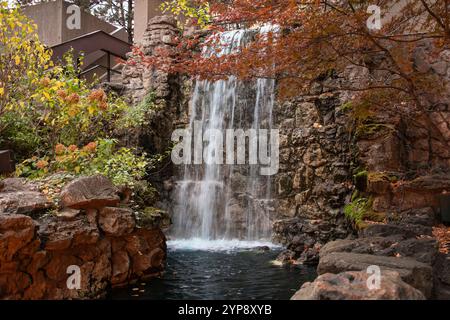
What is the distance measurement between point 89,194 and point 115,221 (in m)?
0.61

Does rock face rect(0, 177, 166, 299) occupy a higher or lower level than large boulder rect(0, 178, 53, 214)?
lower

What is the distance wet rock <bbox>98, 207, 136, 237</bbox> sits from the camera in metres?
6.33

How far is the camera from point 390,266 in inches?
173

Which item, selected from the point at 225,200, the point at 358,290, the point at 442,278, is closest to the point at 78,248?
the point at 358,290

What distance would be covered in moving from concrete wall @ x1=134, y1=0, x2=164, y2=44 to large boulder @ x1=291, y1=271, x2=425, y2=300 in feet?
46.8

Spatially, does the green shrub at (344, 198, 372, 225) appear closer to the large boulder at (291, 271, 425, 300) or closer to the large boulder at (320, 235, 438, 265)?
the large boulder at (320, 235, 438, 265)

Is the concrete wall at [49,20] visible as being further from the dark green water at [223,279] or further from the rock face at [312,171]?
the dark green water at [223,279]

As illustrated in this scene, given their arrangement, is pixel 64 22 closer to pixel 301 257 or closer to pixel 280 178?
pixel 280 178

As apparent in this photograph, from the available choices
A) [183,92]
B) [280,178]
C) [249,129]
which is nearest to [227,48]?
[183,92]

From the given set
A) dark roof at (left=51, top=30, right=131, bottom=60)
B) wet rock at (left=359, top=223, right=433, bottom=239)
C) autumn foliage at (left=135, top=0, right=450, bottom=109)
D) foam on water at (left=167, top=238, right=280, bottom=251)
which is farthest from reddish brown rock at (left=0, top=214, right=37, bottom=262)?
dark roof at (left=51, top=30, right=131, bottom=60)

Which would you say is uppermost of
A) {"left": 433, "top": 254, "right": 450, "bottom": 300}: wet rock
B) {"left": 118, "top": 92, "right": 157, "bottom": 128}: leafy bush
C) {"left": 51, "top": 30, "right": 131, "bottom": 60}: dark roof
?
{"left": 51, "top": 30, "right": 131, "bottom": 60}: dark roof

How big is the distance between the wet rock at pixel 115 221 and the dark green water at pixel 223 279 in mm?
973

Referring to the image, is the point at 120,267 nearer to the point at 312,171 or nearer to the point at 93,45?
the point at 312,171

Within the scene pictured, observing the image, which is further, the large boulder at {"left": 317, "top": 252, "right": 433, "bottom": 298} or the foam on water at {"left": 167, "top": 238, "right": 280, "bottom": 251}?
the foam on water at {"left": 167, "top": 238, "right": 280, "bottom": 251}
